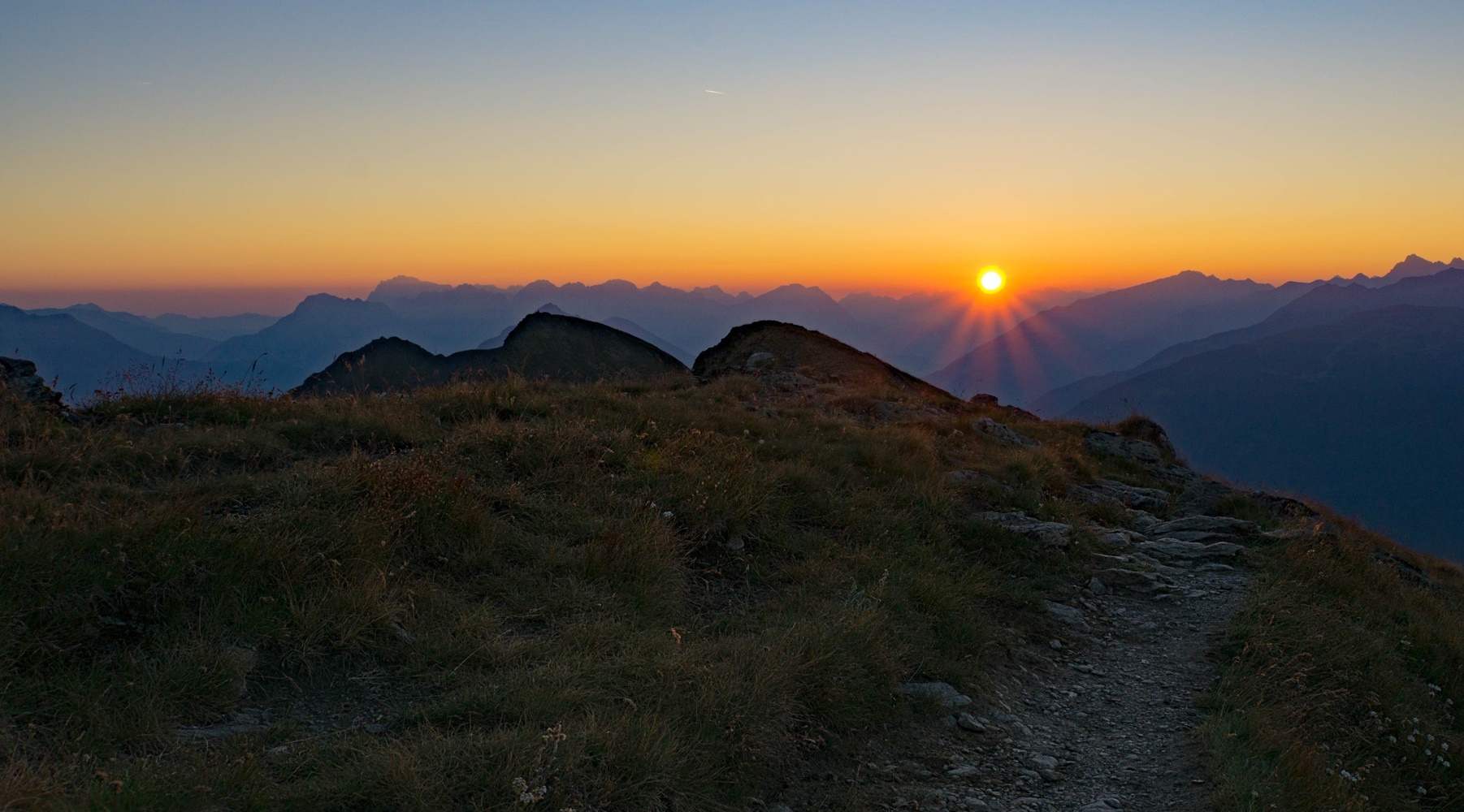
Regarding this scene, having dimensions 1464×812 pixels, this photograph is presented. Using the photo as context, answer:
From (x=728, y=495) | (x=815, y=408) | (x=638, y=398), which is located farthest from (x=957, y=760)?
(x=815, y=408)

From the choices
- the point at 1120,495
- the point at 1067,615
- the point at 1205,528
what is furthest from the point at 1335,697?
the point at 1120,495

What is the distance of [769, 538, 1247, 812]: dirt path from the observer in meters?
4.35

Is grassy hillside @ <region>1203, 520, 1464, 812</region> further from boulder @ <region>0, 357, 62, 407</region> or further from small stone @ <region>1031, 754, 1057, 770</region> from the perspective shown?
boulder @ <region>0, 357, 62, 407</region>

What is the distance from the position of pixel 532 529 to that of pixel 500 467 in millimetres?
1230

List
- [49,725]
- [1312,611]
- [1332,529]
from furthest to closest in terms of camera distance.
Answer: [1332,529]
[1312,611]
[49,725]

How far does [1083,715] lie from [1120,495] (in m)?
7.46

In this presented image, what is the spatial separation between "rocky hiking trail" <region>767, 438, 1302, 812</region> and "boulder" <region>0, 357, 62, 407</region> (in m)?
8.58

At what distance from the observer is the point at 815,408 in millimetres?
14000

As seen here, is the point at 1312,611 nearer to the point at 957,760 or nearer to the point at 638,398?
the point at 957,760

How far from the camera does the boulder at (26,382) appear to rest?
25.2ft

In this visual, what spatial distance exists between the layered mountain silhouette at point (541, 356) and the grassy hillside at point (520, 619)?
1032 centimetres

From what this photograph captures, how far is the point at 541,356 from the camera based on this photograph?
20.6m

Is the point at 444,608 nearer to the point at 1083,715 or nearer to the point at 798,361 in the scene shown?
the point at 1083,715

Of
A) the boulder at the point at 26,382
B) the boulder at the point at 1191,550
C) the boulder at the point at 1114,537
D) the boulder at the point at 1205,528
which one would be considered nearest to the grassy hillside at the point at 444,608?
the boulder at the point at 26,382
